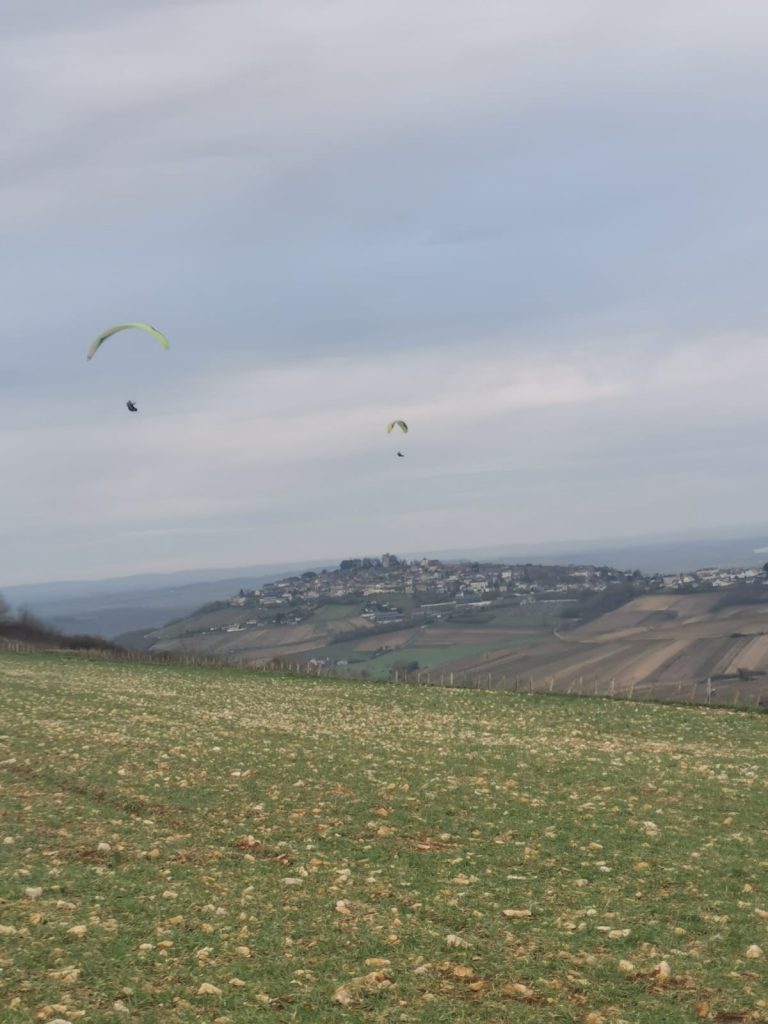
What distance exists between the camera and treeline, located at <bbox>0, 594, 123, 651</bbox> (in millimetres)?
99562

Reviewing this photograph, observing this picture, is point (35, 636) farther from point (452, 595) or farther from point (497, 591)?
point (497, 591)

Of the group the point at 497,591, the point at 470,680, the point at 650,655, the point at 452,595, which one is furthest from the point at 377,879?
the point at 497,591

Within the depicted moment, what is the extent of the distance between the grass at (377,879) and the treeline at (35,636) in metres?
71.3

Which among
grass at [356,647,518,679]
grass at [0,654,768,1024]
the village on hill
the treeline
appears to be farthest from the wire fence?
the village on hill

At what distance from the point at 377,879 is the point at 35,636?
369 ft

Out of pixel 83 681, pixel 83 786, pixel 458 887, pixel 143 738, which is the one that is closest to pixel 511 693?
pixel 83 681

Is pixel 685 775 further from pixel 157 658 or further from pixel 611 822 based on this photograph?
pixel 157 658

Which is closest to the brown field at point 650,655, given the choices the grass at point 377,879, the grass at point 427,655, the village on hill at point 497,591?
the grass at point 427,655

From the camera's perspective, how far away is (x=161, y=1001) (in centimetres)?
1044

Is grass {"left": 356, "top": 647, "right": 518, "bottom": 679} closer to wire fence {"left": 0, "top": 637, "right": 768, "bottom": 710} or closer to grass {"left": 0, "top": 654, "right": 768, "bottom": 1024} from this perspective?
wire fence {"left": 0, "top": 637, "right": 768, "bottom": 710}

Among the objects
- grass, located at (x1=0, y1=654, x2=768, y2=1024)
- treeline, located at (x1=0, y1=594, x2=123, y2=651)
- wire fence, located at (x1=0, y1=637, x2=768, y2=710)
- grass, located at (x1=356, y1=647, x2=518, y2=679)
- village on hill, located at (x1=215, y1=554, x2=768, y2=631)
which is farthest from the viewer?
village on hill, located at (x1=215, y1=554, x2=768, y2=631)

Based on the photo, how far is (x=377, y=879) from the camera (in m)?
14.8

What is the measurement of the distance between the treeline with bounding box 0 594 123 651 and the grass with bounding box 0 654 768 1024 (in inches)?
2808

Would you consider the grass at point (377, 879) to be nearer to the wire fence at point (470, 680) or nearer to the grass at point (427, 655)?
the wire fence at point (470, 680)
